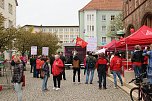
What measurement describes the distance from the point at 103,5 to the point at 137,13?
64463 millimetres

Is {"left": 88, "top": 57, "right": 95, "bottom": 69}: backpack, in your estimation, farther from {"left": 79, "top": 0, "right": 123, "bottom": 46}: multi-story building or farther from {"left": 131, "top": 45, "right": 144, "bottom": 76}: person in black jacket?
{"left": 79, "top": 0, "right": 123, "bottom": 46}: multi-story building

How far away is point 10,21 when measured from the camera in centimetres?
5900

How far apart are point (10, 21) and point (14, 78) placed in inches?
1883

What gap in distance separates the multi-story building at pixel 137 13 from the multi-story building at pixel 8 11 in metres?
22.6

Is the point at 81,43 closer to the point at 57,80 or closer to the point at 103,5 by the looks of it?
the point at 57,80

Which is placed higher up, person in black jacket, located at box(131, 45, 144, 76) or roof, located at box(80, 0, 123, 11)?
roof, located at box(80, 0, 123, 11)

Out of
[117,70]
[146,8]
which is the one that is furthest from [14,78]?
[146,8]

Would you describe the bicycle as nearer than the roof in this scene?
Yes

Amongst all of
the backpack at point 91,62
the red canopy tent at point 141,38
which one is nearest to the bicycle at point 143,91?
the red canopy tent at point 141,38

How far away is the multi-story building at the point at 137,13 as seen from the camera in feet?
85.5

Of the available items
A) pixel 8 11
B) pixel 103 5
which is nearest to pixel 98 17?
pixel 103 5

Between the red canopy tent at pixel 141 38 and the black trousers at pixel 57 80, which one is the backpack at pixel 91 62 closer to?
the black trousers at pixel 57 80

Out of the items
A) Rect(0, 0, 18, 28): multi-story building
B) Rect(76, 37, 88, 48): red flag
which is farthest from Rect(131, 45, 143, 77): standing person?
Rect(0, 0, 18, 28): multi-story building

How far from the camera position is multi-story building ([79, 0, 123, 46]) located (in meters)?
92.5
